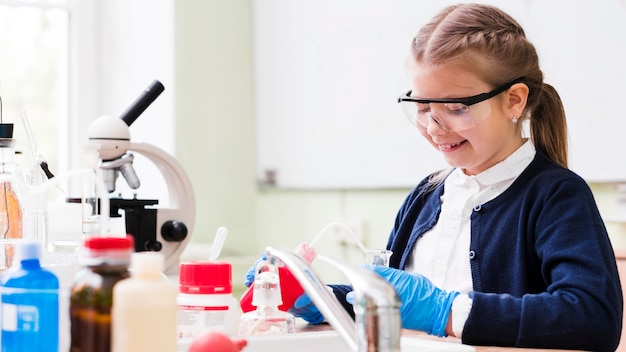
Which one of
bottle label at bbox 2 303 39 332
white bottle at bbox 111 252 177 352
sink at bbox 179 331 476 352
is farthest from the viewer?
sink at bbox 179 331 476 352

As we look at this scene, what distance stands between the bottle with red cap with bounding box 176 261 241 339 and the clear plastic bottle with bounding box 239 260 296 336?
7 centimetres

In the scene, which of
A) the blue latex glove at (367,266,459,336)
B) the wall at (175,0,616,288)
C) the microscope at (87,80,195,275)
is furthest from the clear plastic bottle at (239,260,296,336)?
the wall at (175,0,616,288)

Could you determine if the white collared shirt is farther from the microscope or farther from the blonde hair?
the microscope

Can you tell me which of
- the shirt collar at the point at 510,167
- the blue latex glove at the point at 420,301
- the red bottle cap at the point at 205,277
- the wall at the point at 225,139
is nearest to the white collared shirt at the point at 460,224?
the shirt collar at the point at 510,167

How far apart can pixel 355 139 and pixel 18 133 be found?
1.29 meters

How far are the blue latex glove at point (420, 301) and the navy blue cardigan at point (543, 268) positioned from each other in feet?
0.14

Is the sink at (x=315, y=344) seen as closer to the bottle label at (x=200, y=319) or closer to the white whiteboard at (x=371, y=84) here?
the bottle label at (x=200, y=319)

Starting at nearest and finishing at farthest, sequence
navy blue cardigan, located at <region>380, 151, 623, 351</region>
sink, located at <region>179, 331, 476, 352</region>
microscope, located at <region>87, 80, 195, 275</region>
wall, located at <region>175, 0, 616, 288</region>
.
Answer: sink, located at <region>179, 331, 476, 352</region>, navy blue cardigan, located at <region>380, 151, 623, 351</region>, microscope, located at <region>87, 80, 195, 275</region>, wall, located at <region>175, 0, 616, 288</region>

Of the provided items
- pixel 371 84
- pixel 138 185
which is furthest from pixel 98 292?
pixel 371 84

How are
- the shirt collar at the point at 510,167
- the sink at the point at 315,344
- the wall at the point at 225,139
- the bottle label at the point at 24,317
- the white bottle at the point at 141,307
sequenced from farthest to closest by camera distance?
the wall at the point at 225,139 < the shirt collar at the point at 510,167 < the sink at the point at 315,344 < the bottle label at the point at 24,317 < the white bottle at the point at 141,307

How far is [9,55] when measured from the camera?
11.1ft

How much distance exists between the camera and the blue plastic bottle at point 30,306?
2.87 feet

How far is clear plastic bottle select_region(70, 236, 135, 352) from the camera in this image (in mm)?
777

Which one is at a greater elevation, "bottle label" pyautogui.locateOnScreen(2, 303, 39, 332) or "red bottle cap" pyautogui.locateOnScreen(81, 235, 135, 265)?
"red bottle cap" pyautogui.locateOnScreen(81, 235, 135, 265)
